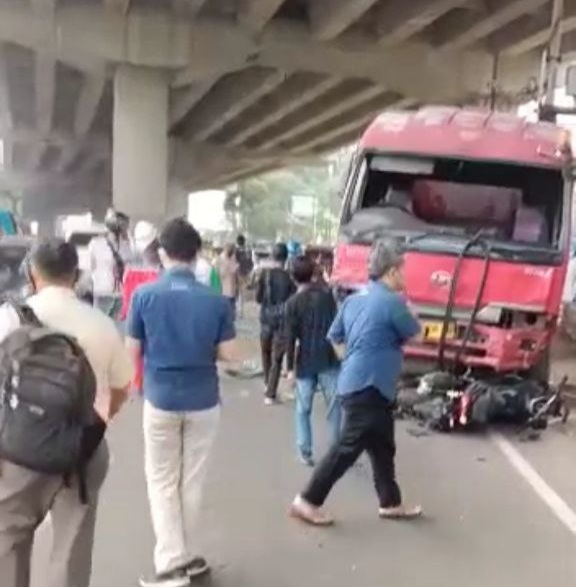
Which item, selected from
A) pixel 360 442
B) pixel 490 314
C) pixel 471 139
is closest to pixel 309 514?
pixel 360 442

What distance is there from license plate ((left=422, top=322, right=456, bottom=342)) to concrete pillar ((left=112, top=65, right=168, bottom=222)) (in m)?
17.3

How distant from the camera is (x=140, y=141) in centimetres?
3038

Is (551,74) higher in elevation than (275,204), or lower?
higher

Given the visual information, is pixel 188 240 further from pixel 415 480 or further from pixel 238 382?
pixel 238 382

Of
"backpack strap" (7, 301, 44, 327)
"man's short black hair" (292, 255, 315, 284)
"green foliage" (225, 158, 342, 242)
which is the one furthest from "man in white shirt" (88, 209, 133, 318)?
"green foliage" (225, 158, 342, 242)

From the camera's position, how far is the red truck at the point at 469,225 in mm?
12648

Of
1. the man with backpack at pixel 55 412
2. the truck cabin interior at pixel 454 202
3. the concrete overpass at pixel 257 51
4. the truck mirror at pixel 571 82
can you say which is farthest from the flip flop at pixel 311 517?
the concrete overpass at pixel 257 51

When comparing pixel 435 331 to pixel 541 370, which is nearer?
pixel 435 331

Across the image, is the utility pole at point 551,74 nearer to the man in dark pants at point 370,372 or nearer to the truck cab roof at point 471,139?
the truck cab roof at point 471,139

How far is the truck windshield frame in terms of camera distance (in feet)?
42.7

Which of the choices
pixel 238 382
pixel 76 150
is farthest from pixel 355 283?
pixel 76 150

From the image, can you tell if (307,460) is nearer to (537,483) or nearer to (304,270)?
(304,270)

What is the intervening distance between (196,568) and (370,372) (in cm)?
176

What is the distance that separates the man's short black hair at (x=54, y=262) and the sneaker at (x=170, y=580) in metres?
1.95
